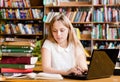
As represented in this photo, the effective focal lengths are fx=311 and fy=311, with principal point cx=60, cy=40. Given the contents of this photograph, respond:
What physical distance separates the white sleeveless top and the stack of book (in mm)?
857

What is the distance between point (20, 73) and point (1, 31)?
459 centimetres

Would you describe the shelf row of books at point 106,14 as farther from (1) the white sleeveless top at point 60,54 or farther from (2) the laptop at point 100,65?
(2) the laptop at point 100,65

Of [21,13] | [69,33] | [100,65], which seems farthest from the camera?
[21,13]

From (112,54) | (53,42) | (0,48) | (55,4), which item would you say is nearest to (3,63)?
(0,48)

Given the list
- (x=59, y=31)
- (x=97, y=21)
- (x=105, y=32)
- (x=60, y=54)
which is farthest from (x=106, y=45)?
(x=59, y=31)

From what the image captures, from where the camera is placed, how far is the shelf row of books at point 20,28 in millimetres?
6297

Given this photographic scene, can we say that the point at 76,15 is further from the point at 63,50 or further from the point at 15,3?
the point at 63,50

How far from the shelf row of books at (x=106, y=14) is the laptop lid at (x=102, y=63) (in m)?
3.96

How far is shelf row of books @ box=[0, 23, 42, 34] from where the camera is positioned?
6297 mm

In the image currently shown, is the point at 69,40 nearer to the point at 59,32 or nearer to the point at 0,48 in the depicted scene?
the point at 59,32

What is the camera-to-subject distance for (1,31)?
637 centimetres

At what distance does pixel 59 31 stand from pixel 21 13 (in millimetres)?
3798

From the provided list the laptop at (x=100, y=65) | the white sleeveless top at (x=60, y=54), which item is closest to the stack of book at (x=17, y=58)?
the laptop at (x=100, y=65)

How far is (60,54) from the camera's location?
2805 mm
